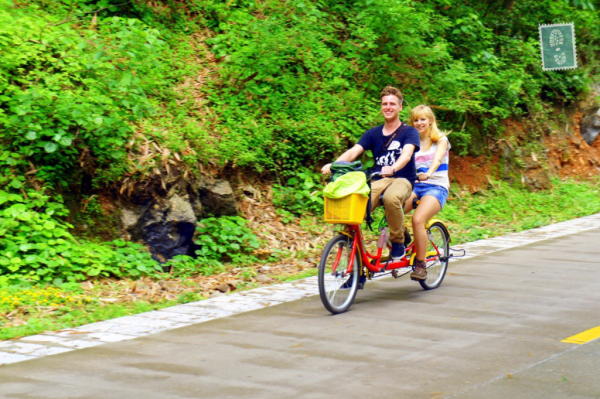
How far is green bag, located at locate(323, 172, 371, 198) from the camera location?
7.24 metres

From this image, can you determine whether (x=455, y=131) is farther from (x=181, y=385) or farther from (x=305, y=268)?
(x=181, y=385)

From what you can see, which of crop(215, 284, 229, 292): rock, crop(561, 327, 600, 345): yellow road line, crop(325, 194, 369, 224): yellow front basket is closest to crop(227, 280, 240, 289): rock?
crop(215, 284, 229, 292): rock

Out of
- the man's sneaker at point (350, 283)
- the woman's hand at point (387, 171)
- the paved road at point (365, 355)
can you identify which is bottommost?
the paved road at point (365, 355)

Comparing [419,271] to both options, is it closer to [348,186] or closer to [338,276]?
[338,276]

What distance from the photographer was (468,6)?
17.0 meters

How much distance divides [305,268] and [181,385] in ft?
16.2

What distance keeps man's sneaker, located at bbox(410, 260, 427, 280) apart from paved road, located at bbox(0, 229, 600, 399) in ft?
0.78

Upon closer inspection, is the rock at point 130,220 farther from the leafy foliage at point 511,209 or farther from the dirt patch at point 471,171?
the dirt patch at point 471,171

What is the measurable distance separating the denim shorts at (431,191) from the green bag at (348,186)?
137cm

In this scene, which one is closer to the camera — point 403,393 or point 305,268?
point 403,393

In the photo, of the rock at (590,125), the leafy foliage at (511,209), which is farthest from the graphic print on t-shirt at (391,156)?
the rock at (590,125)

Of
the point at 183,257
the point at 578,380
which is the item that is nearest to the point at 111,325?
the point at 183,257

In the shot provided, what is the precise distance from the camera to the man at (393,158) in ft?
25.5

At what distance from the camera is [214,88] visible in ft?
42.0
